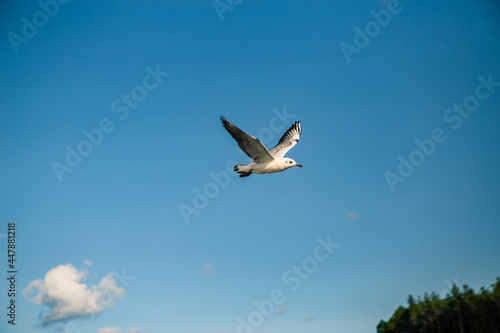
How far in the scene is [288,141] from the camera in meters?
30.7

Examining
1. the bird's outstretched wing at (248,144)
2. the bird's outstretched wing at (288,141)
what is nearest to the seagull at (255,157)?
the bird's outstretched wing at (248,144)

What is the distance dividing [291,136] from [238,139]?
7.83 meters

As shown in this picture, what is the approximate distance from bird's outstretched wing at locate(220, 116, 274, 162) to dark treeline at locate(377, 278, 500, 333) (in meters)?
45.7

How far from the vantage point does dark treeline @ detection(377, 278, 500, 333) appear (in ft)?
197

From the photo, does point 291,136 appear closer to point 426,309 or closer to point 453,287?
point 453,287

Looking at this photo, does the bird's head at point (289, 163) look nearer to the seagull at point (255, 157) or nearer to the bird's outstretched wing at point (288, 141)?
the seagull at point (255, 157)

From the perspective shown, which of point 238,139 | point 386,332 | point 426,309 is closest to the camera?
point 238,139

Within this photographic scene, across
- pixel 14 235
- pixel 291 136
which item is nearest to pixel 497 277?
pixel 291 136

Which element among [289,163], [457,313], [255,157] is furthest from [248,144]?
[457,313]

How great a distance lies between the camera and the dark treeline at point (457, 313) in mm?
60000

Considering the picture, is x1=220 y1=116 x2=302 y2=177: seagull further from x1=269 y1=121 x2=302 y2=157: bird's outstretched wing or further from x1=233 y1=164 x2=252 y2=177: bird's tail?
x1=269 y1=121 x2=302 y2=157: bird's outstretched wing

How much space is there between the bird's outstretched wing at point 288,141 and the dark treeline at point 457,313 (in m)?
39.9

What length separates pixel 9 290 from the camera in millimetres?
27094

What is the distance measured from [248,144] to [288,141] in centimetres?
673
